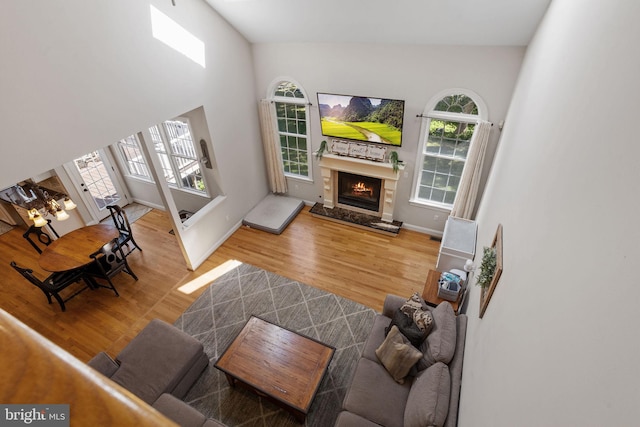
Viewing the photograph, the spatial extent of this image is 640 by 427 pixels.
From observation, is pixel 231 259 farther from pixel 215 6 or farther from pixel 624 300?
pixel 624 300

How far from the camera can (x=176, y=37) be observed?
170 inches

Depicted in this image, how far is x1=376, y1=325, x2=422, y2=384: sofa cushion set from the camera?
329cm

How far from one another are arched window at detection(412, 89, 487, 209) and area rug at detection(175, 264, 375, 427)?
2.56 metres

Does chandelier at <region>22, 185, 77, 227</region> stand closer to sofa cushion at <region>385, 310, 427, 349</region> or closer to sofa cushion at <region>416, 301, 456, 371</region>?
sofa cushion at <region>385, 310, 427, 349</region>

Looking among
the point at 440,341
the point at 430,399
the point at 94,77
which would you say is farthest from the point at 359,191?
the point at 94,77

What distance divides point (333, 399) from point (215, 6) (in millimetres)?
5501

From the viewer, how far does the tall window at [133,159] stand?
22.3ft

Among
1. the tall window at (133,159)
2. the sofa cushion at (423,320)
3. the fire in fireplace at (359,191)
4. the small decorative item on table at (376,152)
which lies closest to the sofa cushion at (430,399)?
the sofa cushion at (423,320)

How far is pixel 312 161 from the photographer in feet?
21.7

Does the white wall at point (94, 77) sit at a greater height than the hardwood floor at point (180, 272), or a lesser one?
greater

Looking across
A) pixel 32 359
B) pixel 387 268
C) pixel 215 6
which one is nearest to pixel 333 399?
pixel 387 268

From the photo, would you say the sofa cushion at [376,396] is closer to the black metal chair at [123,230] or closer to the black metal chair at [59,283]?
the black metal chair at [123,230]

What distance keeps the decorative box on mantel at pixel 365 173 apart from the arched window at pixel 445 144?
449mm

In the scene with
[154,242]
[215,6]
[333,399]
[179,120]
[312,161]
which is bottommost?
[333,399]
